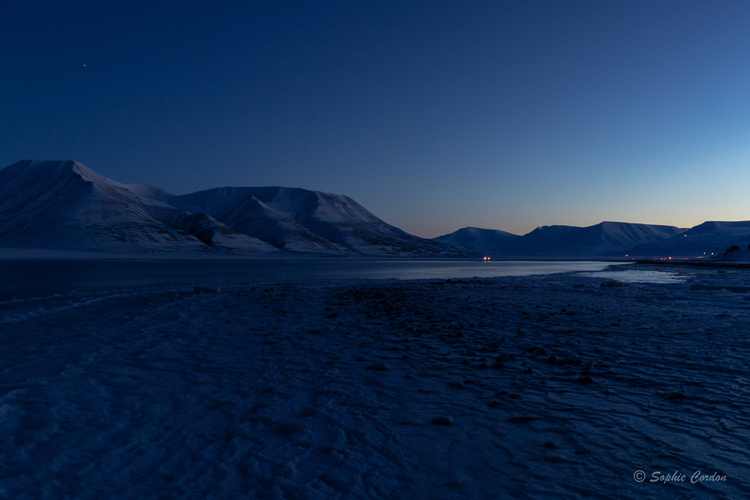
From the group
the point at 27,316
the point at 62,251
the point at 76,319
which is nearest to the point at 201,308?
the point at 76,319

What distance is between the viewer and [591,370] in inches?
334

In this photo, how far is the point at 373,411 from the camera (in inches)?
257

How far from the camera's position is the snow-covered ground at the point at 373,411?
4.48 meters

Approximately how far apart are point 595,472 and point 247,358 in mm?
7537

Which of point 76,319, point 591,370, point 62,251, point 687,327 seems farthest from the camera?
point 62,251

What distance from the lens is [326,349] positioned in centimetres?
1091

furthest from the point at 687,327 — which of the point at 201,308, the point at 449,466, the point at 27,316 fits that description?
Result: the point at 27,316

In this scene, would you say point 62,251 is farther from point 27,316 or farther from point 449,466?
point 449,466

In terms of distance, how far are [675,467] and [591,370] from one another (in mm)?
3990

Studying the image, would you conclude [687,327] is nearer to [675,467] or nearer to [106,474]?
[675,467]

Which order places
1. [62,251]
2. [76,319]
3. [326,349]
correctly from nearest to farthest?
1. [326,349]
2. [76,319]
3. [62,251]

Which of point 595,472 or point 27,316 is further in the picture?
point 27,316

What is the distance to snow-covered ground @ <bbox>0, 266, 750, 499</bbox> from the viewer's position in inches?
176

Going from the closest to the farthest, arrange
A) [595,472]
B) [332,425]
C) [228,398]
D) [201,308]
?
[595,472], [332,425], [228,398], [201,308]
